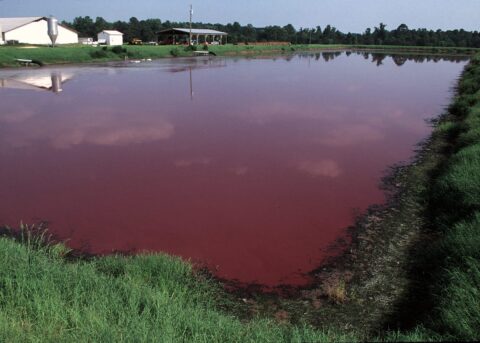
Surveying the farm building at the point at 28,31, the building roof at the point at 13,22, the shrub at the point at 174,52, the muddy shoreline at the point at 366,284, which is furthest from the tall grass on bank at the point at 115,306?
the building roof at the point at 13,22

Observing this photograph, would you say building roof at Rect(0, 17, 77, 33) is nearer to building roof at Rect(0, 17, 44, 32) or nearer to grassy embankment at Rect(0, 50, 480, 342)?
building roof at Rect(0, 17, 44, 32)

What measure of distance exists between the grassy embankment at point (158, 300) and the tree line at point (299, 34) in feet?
222

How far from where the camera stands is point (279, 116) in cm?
1452

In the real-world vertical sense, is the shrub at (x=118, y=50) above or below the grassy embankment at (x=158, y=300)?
above

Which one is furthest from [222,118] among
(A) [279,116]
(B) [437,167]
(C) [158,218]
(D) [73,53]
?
(D) [73,53]

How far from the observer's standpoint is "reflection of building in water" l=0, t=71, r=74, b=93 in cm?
1953

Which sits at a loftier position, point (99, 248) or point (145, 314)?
point (145, 314)

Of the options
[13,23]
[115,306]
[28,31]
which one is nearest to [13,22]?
[13,23]

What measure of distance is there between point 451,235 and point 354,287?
1.26m

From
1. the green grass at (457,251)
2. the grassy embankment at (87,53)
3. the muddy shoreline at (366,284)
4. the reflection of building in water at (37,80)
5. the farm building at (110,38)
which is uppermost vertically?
the farm building at (110,38)

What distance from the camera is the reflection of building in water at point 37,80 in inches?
769

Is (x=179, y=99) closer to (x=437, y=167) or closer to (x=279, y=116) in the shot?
(x=279, y=116)

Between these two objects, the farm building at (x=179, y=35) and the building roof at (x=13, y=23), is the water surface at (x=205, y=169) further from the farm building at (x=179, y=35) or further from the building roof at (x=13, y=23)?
the farm building at (x=179, y=35)

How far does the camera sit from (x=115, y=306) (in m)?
3.61
